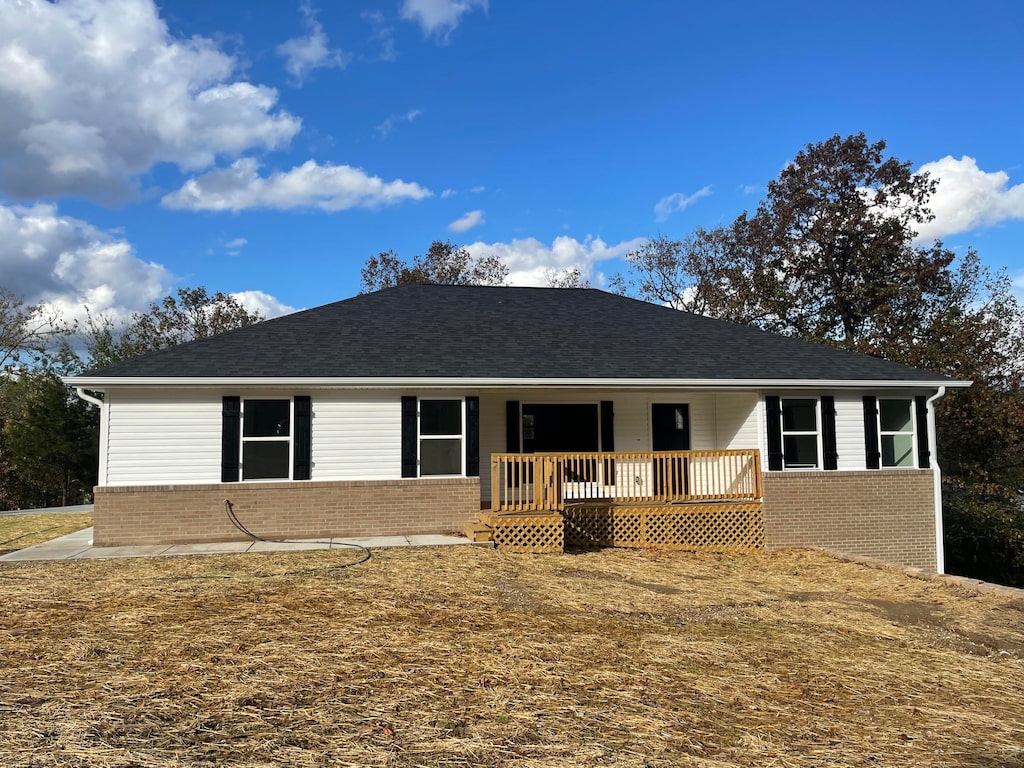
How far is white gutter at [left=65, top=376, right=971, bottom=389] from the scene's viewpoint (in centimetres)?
1102

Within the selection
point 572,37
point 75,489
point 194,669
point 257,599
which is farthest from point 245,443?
point 75,489

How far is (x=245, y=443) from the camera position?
1166 cm

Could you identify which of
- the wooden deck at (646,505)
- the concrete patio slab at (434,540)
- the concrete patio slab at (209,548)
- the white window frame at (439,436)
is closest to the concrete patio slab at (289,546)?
the concrete patio slab at (209,548)

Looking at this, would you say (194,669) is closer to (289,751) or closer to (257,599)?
(289,751)

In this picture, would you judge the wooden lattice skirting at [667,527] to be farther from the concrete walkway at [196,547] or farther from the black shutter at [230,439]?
the black shutter at [230,439]

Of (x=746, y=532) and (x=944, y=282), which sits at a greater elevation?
(x=944, y=282)

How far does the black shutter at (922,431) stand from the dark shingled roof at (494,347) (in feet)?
1.77

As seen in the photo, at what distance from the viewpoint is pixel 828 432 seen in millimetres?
13047

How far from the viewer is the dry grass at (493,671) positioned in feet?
12.7

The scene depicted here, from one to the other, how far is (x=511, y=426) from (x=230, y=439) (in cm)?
535

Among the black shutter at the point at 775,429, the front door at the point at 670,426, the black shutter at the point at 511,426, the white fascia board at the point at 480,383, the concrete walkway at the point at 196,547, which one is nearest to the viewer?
the concrete walkway at the point at 196,547

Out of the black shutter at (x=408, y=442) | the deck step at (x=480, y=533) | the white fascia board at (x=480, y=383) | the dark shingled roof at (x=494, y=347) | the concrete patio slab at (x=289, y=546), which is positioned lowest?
the concrete patio slab at (x=289, y=546)

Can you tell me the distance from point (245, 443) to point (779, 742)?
9831 millimetres

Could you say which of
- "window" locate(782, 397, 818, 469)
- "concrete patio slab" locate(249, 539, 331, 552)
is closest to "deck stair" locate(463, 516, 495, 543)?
"concrete patio slab" locate(249, 539, 331, 552)
